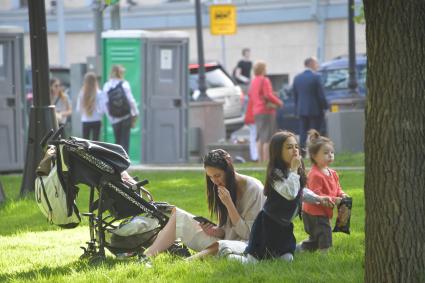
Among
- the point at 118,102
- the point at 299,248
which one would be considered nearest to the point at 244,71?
the point at 118,102

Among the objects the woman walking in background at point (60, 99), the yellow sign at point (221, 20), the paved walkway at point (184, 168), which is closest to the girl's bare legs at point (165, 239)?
the paved walkway at point (184, 168)

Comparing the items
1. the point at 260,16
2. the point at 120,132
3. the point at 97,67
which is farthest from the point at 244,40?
the point at 120,132

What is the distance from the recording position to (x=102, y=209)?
8125 millimetres

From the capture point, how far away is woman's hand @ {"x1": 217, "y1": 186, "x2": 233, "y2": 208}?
786cm

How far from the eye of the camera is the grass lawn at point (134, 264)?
7262 mm

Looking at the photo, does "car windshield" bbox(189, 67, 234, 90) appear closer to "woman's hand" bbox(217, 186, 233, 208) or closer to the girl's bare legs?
the girl's bare legs

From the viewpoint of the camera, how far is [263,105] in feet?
58.4

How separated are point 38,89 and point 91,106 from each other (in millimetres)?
5336

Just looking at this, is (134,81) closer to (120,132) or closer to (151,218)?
(120,132)

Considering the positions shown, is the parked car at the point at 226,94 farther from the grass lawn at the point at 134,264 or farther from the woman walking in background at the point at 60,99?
the grass lawn at the point at 134,264

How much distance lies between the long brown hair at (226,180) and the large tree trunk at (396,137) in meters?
2.03

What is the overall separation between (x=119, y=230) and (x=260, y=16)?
93.3 feet

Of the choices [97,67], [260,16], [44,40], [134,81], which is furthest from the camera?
[260,16]

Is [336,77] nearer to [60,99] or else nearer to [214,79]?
[214,79]
